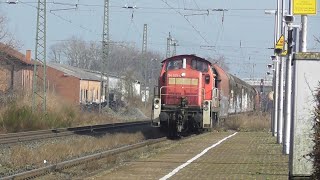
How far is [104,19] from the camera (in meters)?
56.0

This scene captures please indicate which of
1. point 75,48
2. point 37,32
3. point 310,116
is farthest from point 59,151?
point 75,48

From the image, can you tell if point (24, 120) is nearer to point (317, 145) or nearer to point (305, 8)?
point (305, 8)

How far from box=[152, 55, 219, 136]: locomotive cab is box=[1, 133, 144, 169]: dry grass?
2169 millimetres

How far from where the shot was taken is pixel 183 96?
27.5 metres

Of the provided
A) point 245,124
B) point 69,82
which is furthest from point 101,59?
point 245,124

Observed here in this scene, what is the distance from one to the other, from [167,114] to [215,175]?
44.8ft

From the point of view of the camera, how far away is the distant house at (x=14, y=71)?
5834 cm

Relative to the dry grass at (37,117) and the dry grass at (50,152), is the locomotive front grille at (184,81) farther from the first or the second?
the dry grass at (37,117)

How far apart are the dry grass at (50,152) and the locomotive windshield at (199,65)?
4.80m

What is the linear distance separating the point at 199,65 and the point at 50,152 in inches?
433

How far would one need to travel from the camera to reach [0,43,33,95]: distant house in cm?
5834

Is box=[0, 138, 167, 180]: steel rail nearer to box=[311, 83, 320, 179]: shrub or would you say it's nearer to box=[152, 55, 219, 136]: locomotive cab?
box=[152, 55, 219, 136]: locomotive cab

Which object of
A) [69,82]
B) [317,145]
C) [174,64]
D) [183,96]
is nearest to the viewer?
[317,145]

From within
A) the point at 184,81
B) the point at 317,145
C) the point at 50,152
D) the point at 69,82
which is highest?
the point at 69,82
